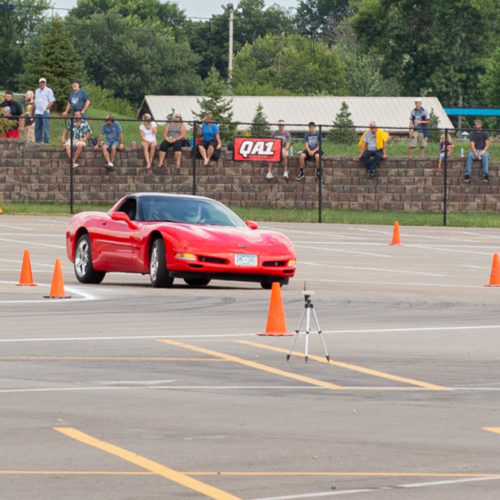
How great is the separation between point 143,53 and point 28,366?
4470 inches

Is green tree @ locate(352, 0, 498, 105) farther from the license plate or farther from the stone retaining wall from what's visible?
the license plate

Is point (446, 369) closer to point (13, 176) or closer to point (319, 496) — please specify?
point (319, 496)

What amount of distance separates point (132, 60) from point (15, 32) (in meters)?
14.5

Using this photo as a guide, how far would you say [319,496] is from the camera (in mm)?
7160

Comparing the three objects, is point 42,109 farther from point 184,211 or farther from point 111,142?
point 184,211

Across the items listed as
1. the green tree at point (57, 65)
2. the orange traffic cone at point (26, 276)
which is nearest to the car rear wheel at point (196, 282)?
the orange traffic cone at point (26, 276)

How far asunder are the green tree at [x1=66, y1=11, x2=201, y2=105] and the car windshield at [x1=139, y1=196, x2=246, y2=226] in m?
104

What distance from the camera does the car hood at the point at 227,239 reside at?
19.6 m

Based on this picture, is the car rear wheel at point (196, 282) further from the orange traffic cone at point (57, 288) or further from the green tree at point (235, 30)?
the green tree at point (235, 30)

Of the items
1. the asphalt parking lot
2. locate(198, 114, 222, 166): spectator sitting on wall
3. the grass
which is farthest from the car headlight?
locate(198, 114, 222, 166): spectator sitting on wall

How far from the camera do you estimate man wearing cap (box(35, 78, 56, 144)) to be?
39.6 m

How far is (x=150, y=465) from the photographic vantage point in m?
7.95

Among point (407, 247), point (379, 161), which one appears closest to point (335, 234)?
point (407, 247)

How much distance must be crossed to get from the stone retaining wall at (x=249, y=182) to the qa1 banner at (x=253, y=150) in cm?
40
